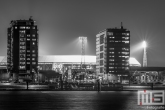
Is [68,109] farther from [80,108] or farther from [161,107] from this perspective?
[161,107]

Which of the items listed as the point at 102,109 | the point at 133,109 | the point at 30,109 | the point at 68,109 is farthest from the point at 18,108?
the point at 133,109

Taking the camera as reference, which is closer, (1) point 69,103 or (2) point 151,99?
(1) point 69,103

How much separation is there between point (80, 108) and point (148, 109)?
1367cm

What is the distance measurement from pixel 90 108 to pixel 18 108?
47.4ft

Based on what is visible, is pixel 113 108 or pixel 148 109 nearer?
pixel 148 109

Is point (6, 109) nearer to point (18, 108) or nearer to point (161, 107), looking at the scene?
point (18, 108)

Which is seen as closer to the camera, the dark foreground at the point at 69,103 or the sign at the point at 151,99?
the dark foreground at the point at 69,103

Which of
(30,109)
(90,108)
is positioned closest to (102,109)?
(90,108)

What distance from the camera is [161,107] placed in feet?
294

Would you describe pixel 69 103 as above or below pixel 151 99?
below

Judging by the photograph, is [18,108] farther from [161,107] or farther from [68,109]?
[161,107]

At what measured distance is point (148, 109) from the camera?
87.1 metres

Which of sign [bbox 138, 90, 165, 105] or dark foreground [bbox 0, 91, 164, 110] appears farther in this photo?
sign [bbox 138, 90, 165, 105]

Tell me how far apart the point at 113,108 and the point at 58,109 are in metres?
11.5
